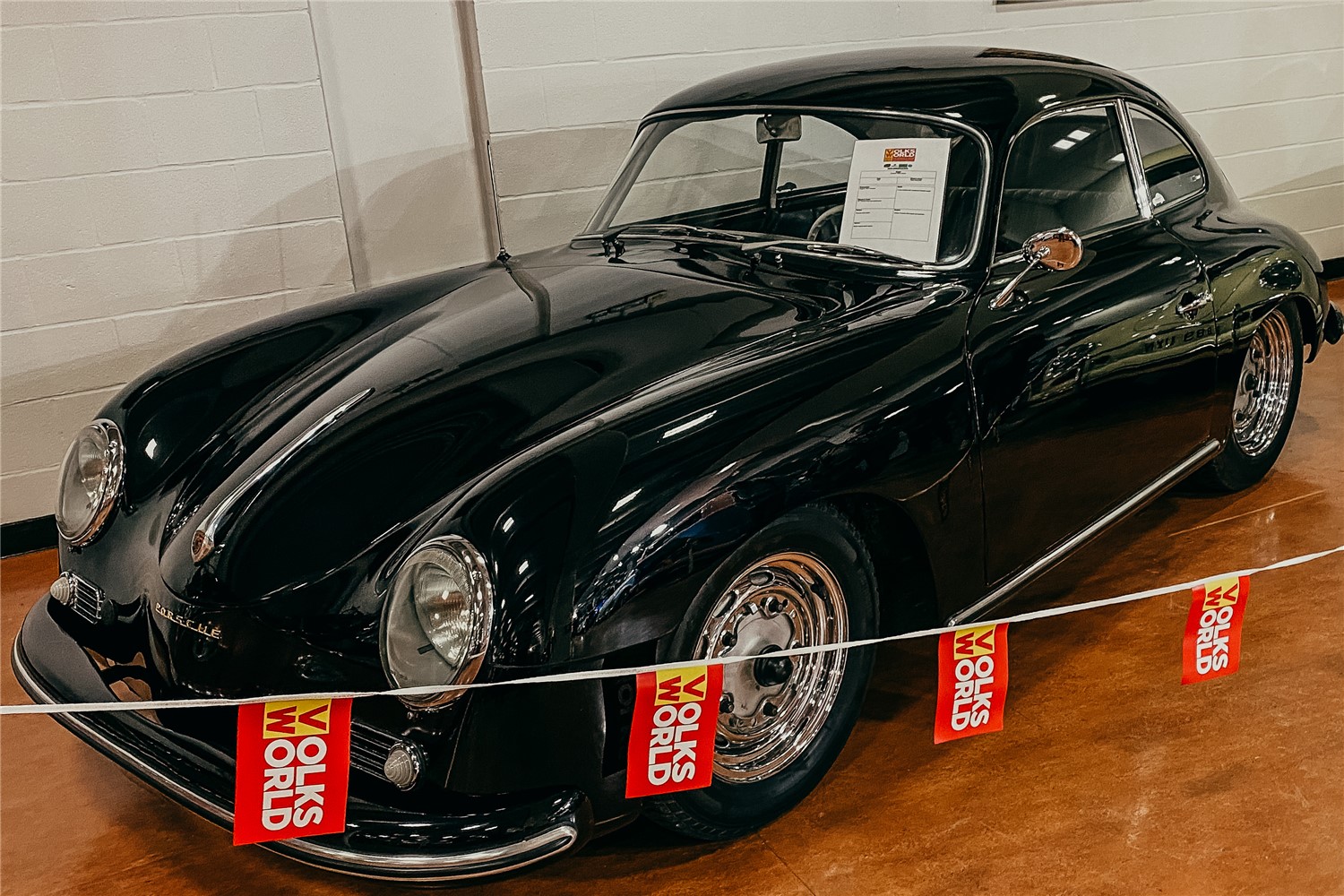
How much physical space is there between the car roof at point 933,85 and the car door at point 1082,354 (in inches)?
3.2

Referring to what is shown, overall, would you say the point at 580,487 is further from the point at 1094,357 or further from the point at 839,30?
the point at 839,30

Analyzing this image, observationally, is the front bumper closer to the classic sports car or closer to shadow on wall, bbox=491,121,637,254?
the classic sports car

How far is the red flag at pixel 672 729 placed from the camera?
2123 millimetres

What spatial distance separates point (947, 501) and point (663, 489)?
79 cm

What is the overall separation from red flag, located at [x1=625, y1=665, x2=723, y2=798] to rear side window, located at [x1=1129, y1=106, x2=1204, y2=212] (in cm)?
230

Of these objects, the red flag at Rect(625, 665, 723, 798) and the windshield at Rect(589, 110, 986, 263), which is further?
the windshield at Rect(589, 110, 986, 263)

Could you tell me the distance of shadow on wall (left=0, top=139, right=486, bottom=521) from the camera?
4527 millimetres

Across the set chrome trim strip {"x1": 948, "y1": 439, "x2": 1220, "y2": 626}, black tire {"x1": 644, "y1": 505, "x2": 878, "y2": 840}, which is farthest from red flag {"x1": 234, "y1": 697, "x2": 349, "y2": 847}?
chrome trim strip {"x1": 948, "y1": 439, "x2": 1220, "y2": 626}

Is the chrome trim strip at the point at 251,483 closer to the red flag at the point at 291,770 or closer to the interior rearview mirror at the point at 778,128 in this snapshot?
the red flag at the point at 291,770

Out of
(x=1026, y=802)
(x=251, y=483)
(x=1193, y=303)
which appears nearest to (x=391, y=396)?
(x=251, y=483)

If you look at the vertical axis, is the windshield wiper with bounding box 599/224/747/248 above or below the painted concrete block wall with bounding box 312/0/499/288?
below

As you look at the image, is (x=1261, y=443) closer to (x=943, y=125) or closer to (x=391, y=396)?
(x=943, y=125)

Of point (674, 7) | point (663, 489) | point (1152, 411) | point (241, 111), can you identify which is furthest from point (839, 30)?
point (663, 489)

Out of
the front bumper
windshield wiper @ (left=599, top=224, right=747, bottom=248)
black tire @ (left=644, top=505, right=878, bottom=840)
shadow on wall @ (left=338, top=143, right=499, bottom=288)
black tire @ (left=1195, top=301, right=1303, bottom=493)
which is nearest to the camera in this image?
black tire @ (left=644, top=505, right=878, bottom=840)
